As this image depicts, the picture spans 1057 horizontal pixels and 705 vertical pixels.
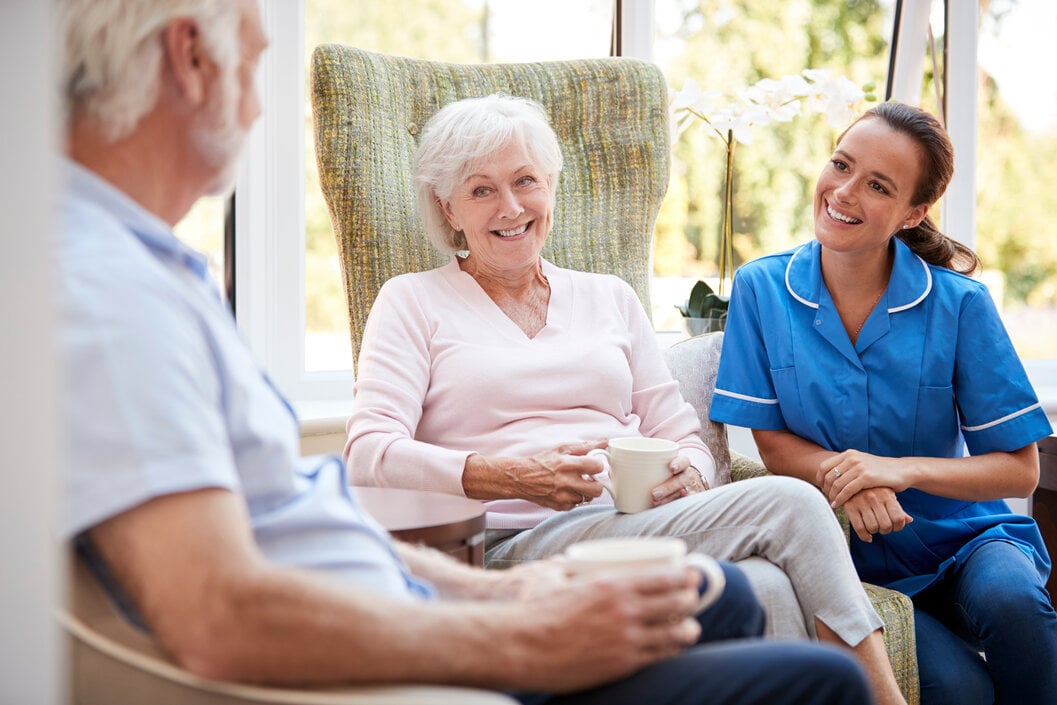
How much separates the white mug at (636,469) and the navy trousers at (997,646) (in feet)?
1.85

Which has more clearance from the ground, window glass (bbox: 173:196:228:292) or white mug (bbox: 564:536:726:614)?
window glass (bbox: 173:196:228:292)

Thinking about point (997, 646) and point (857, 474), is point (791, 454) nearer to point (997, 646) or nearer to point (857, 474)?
point (857, 474)

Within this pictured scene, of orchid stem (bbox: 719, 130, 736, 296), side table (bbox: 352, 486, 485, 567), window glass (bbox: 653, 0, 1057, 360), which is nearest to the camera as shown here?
side table (bbox: 352, 486, 485, 567)

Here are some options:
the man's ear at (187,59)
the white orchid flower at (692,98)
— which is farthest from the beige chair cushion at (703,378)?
the man's ear at (187,59)

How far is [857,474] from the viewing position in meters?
1.71

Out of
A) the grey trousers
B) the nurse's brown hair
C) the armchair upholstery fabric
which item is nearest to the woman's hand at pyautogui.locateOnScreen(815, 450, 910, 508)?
the grey trousers

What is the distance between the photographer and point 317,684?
76 cm

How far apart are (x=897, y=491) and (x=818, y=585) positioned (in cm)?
37

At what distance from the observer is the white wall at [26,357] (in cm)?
50

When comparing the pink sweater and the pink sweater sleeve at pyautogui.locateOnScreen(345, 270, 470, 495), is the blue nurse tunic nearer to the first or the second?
the pink sweater

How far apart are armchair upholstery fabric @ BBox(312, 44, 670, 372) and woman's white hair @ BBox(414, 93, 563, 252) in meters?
0.10

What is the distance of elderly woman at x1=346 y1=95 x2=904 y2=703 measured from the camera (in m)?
1.48

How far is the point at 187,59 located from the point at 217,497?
1.25 ft

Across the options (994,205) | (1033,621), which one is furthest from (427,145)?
(994,205)
